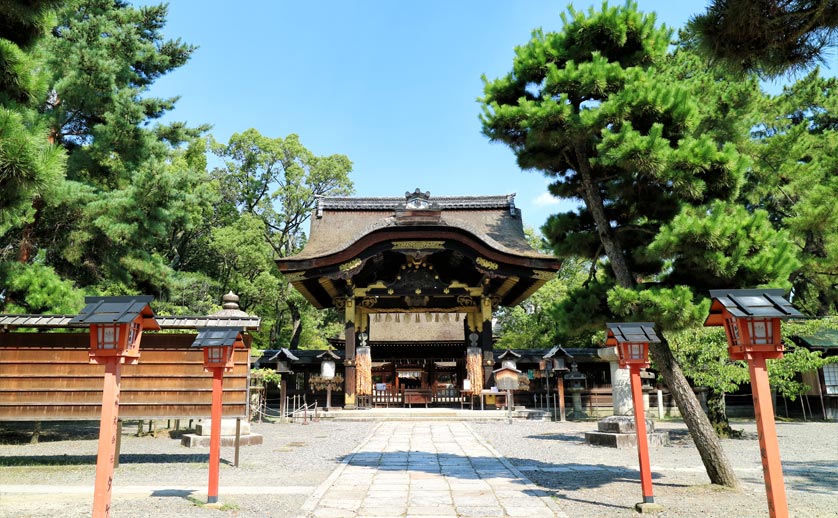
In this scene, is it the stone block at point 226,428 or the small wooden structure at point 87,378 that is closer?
the small wooden structure at point 87,378

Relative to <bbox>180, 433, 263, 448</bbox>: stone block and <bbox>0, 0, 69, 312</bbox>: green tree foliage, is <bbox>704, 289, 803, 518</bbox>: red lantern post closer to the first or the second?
<bbox>0, 0, 69, 312</bbox>: green tree foliage

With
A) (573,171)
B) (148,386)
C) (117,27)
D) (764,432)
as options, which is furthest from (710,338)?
(117,27)

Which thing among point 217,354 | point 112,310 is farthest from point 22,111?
point 217,354

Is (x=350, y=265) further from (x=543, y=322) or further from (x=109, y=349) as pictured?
(x=109, y=349)

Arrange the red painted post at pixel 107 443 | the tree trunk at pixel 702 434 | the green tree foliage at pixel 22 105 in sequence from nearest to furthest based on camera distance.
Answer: the red painted post at pixel 107 443 < the green tree foliage at pixel 22 105 < the tree trunk at pixel 702 434

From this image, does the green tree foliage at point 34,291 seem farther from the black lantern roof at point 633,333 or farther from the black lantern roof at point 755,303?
the black lantern roof at point 755,303

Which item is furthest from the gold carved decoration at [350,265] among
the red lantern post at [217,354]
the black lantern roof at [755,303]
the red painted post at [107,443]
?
the black lantern roof at [755,303]

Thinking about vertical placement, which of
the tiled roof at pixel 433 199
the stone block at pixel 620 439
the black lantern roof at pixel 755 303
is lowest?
the stone block at pixel 620 439

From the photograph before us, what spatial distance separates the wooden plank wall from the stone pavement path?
261 centimetres

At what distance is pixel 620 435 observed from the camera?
907 centimetres

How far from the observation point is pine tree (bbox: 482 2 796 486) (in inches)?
220

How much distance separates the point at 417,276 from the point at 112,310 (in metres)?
13.2

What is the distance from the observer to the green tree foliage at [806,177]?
13.6 m

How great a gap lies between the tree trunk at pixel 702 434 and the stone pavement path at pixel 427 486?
1887 millimetres
